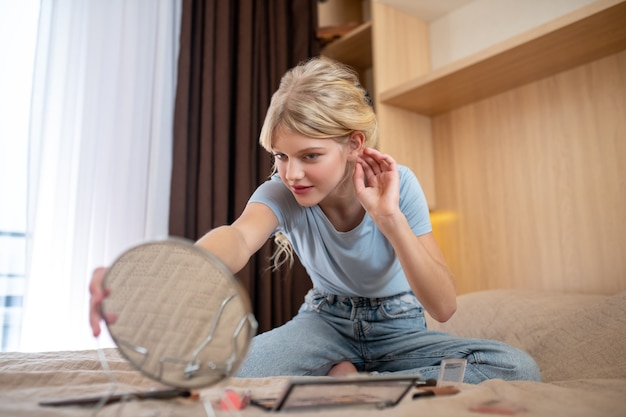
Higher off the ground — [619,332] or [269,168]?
[269,168]

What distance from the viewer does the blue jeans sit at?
1.11 meters

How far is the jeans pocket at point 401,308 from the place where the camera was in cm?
129

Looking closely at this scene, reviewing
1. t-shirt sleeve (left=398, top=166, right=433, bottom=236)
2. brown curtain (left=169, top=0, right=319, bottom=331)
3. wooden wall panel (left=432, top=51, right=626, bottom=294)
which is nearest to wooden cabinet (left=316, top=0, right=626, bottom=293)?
wooden wall panel (left=432, top=51, right=626, bottom=294)

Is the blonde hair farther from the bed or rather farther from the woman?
the bed

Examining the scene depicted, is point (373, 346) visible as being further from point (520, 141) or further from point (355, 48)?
point (355, 48)

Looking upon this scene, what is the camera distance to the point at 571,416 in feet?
1.91

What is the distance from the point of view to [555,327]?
1.39 m

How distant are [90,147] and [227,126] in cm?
54

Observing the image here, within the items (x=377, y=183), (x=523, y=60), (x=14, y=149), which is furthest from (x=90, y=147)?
(x=523, y=60)

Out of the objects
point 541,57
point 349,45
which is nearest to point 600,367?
point 541,57

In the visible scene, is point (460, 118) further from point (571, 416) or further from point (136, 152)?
point (571, 416)

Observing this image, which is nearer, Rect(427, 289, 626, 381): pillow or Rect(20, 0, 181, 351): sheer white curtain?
Rect(427, 289, 626, 381): pillow

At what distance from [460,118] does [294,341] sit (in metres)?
1.44

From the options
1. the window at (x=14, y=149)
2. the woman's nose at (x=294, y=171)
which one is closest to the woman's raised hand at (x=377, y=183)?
the woman's nose at (x=294, y=171)
